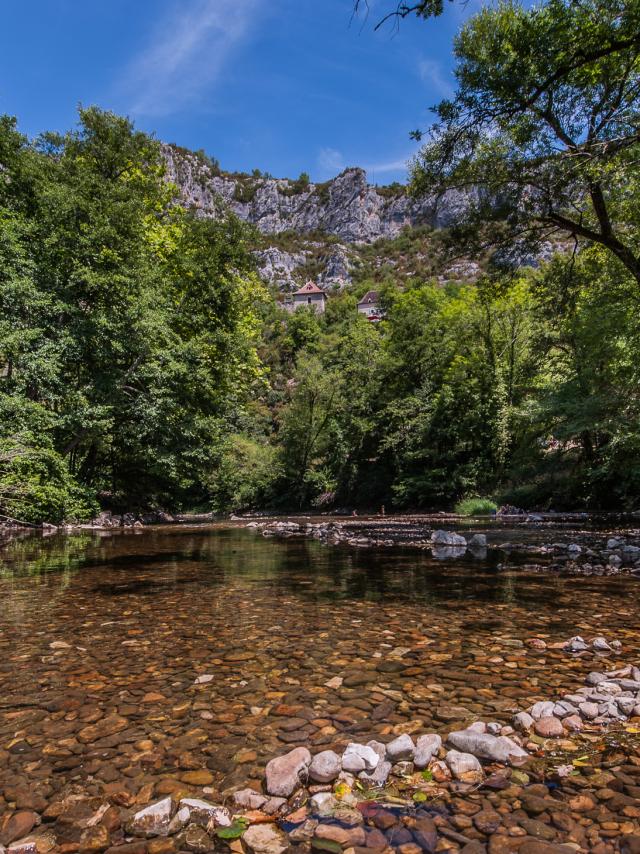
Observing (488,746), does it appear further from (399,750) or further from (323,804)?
(323,804)

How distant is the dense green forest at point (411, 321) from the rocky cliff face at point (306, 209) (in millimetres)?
119938

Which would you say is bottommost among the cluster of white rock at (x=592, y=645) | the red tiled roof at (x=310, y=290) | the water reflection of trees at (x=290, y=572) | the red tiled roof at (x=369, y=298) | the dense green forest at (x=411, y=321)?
the water reflection of trees at (x=290, y=572)

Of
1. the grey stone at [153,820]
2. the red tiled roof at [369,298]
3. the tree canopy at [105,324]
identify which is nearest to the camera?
the grey stone at [153,820]

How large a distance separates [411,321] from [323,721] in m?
32.4

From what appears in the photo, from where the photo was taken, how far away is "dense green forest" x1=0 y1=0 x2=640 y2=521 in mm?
9438

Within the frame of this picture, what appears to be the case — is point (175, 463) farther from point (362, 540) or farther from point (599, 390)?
point (599, 390)

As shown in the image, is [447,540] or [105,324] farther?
[105,324]

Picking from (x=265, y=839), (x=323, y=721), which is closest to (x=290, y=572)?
(x=323, y=721)

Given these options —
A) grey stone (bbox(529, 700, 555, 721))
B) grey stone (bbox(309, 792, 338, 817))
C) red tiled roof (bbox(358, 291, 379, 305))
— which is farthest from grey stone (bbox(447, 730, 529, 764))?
red tiled roof (bbox(358, 291, 379, 305))

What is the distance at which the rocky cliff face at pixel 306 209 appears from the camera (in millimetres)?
154125

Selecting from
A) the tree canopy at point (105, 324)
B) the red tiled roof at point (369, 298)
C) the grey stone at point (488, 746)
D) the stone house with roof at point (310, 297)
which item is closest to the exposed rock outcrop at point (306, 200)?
the stone house with roof at point (310, 297)

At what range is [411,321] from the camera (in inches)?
1319

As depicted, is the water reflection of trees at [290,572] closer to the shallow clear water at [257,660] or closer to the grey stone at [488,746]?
the shallow clear water at [257,660]

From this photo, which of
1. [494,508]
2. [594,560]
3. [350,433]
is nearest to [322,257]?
[350,433]
